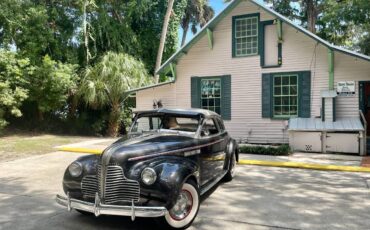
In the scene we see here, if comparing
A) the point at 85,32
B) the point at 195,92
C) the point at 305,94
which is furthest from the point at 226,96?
the point at 85,32

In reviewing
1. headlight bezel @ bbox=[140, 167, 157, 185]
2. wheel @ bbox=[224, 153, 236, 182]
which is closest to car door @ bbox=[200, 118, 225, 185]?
wheel @ bbox=[224, 153, 236, 182]

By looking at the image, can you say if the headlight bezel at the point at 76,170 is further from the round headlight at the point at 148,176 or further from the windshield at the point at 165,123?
the windshield at the point at 165,123

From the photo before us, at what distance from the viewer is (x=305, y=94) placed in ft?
41.5

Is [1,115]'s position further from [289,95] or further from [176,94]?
[289,95]

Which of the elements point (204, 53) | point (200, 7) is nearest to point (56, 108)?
point (204, 53)

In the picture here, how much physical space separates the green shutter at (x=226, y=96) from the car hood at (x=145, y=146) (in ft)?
28.2

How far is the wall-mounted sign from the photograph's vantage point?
11.9 metres

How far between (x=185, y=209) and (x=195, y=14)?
27108 mm

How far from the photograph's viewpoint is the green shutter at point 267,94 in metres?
13.2

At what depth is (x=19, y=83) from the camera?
1573cm

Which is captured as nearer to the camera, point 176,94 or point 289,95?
point 289,95

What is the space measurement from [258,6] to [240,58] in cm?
217

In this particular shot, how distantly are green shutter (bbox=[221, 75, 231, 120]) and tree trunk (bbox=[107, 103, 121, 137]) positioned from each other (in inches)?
249

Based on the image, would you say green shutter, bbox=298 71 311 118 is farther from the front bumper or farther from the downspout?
the front bumper
